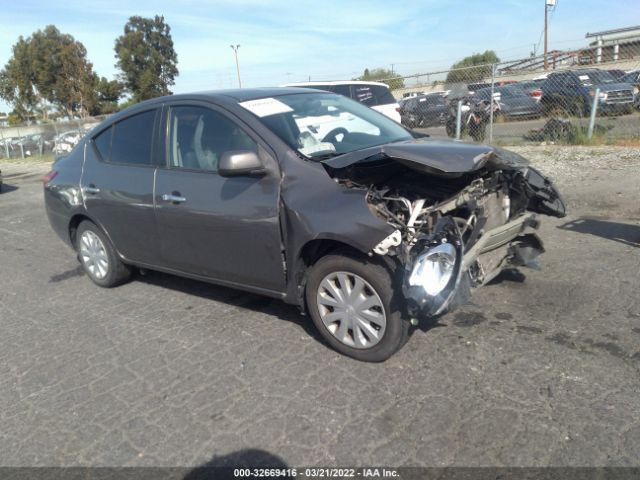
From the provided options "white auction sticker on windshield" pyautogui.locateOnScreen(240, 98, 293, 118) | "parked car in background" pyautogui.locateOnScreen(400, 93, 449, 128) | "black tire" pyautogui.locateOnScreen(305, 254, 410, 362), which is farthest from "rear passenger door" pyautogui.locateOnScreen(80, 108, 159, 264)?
"parked car in background" pyautogui.locateOnScreen(400, 93, 449, 128)

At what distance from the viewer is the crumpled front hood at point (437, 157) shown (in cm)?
318

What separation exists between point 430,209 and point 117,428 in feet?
7.67

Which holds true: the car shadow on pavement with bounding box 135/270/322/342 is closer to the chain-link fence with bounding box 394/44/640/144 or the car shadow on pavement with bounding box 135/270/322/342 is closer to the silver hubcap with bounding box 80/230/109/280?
the silver hubcap with bounding box 80/230/109/280

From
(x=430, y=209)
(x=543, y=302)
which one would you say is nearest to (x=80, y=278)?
(x=430, y=209)

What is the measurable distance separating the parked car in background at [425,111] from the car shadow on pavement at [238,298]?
48.4 feet

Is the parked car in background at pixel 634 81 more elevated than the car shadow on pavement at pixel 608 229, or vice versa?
the parked car in background at pixel 634 81

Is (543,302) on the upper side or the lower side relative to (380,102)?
lower

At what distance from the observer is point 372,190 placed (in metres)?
3.36

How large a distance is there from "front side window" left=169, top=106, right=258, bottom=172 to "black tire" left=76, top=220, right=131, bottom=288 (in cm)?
138

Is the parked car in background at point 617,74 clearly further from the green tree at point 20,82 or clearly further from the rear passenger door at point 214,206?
the green tree at point 20,82

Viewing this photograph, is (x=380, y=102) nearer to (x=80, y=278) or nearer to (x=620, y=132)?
(x=620, y=132)

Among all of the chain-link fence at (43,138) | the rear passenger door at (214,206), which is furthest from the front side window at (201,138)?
the chain-link fence at (43,138)

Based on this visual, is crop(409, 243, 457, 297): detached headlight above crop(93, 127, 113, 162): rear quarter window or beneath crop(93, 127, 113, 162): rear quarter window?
beneath

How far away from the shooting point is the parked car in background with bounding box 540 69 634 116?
12.2 meters
